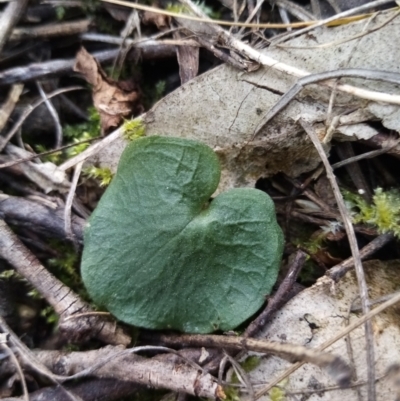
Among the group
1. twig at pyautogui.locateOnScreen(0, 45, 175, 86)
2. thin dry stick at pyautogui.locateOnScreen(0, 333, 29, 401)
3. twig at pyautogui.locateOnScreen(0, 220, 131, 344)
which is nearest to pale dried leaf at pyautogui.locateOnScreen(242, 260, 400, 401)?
twig at pyautogui.locateOnScreen(0, 220, 131, 344)

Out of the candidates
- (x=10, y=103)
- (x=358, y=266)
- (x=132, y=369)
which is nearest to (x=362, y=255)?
(x=358, y=266)

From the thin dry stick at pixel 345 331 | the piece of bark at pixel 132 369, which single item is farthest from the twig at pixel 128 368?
the thin dry stick at pixel 345 331

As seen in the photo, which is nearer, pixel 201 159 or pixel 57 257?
pixel 201 159

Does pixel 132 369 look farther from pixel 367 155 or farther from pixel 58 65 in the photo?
pixel 58 65

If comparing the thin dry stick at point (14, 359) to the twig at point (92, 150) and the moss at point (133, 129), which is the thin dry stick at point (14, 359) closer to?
the twig at point (92, 150)

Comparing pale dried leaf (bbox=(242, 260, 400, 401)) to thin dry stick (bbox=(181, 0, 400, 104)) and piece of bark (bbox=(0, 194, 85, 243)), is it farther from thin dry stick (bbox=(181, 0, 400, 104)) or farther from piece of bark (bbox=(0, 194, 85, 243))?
piece of bark (bbox=(0, 194, 85, 243))

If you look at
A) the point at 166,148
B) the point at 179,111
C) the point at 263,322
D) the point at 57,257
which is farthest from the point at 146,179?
the point at 263,322

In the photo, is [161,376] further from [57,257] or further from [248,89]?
[248,89]
